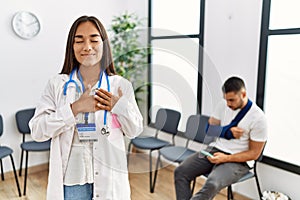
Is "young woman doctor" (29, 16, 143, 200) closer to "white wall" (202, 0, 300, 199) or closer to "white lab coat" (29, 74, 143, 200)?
"white lab coat" (29, 74, 143, 200)

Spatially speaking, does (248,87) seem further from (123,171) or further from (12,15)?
(12,15)

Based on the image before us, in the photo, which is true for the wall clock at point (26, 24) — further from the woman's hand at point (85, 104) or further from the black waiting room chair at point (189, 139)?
the woman's hand at point (85, 104)

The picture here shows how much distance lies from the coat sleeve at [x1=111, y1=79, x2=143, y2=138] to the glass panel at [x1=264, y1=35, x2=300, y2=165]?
1.60 m

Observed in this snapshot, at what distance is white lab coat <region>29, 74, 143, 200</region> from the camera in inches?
43.8

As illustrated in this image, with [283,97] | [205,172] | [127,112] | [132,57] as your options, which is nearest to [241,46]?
[283,97]

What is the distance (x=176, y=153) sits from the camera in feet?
8.20

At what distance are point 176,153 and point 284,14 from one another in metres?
1.44

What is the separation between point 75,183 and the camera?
3.92ft

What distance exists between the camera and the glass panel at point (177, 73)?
121 cm

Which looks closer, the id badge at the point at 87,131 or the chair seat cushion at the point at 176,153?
the id badge at the point at 87,131

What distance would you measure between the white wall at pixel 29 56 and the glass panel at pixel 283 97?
223 centimetres

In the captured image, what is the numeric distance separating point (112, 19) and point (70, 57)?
8.65ft

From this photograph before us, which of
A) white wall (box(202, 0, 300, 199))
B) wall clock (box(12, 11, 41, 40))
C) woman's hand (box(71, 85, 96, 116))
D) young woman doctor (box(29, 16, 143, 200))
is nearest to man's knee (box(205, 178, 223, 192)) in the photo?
white wall (box(202, 0, 300, 199))

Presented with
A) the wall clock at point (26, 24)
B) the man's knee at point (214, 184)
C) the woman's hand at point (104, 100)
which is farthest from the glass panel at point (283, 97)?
the wall clock at point (26, 24)
